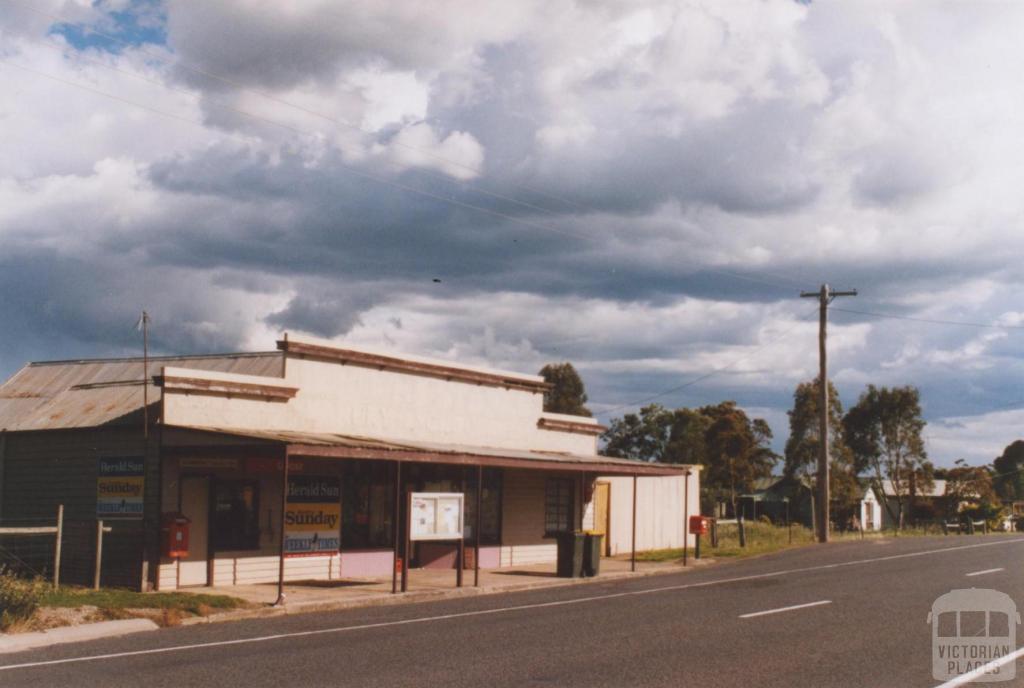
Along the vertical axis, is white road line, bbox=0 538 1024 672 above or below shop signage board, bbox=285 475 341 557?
below

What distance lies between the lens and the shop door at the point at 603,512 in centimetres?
3088

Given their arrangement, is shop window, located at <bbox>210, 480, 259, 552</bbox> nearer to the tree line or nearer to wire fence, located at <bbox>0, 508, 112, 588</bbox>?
wire fence, located at <bbox>0, 508, 112, 588</bbox>

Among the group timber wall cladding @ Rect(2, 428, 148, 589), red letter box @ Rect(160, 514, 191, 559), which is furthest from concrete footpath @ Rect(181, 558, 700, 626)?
timber wall cladding @ Rect(2, 428, 148, 589)

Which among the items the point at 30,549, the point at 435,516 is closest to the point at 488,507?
the point at 435,516

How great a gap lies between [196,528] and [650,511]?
16.9 metres

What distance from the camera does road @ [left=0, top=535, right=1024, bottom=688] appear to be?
10438 mm

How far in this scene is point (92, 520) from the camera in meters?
20.4

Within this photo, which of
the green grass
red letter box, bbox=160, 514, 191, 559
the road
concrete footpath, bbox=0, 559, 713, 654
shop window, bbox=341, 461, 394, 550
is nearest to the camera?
the road

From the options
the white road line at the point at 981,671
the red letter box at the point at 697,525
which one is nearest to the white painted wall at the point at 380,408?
the red letter box at the point at 697,525

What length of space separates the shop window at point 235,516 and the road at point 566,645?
13.2 feet

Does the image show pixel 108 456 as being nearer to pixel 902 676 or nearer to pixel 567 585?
pixel 567 585

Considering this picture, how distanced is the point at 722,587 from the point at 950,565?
7576 millimetres

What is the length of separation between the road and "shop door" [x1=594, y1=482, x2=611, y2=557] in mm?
10031

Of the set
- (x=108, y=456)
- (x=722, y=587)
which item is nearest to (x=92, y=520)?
(x=108, y=456)
